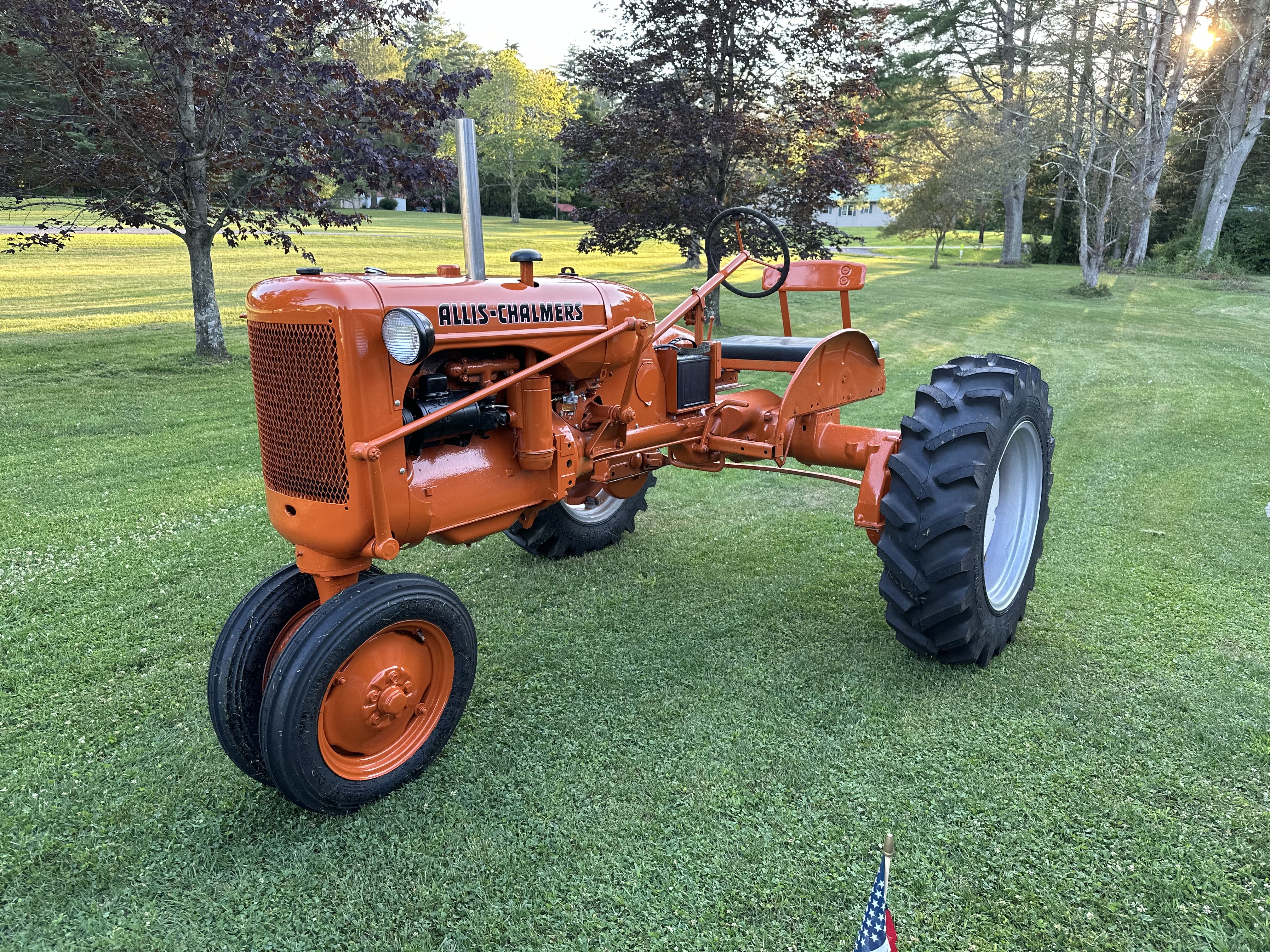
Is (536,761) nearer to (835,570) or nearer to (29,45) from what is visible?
(835,570)

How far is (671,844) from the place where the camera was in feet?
7.47

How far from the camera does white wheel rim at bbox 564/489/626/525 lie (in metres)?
4.20

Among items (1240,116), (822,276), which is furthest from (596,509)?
(1240,116)

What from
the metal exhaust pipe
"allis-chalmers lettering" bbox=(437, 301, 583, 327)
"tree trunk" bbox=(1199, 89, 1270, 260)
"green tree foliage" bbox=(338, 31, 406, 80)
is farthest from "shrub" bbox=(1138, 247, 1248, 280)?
"green tree foliage" bbox=(338, 31, 406, 80)

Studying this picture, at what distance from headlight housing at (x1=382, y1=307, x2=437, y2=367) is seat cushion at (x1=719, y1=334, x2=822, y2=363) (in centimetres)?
203

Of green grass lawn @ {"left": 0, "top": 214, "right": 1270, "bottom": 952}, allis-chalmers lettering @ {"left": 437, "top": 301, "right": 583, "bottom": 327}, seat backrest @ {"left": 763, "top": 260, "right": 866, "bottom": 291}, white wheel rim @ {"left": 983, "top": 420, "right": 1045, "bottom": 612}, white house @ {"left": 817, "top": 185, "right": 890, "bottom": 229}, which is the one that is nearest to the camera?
green grass lawn @ {"left": 0, "top": 214, "right": 1270, "bottom": 952}

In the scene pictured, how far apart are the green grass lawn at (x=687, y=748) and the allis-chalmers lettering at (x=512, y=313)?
4.44 feet

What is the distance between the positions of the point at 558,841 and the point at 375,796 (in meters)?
0.56

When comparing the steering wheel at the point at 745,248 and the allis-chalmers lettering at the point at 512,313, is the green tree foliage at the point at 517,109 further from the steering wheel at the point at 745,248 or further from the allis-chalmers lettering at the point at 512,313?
the allis-chalmers lettering at the point at 512,313

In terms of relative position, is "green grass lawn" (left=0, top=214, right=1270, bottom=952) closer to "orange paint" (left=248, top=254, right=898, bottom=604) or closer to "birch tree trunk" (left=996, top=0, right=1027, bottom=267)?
"orange paint" (left=248, top=254, right=898, bottom=604)

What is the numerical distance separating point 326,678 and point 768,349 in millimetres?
2606

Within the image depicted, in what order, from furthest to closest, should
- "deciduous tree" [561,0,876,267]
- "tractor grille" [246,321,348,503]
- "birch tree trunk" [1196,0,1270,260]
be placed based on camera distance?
"birch tree trunk" [1196,0,1270,260]
"deciduous tree" [561,0,876,267]
"tractor grille" [246,321,348,503]

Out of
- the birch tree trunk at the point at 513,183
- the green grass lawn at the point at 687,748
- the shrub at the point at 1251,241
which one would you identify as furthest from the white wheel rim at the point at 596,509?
the birch tree trunk at the point at 513,183

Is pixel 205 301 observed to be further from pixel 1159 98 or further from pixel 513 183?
pixel 513 183
